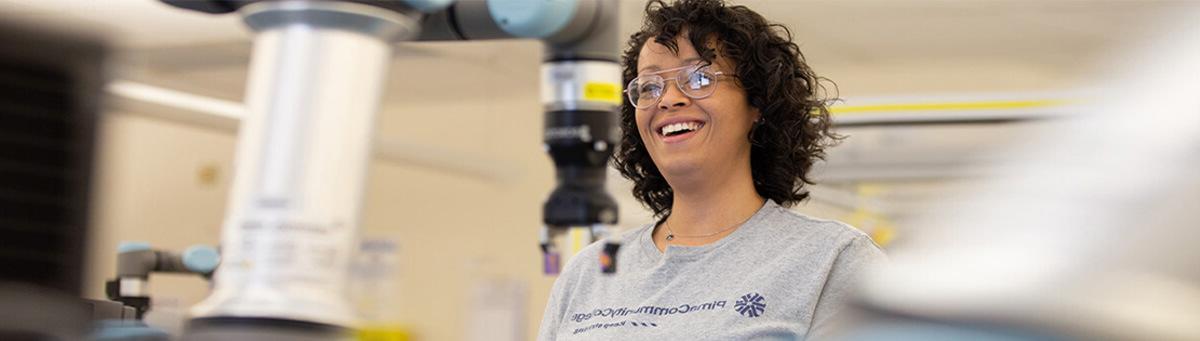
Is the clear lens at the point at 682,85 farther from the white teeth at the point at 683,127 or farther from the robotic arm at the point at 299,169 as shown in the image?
the robotic arm at the point at 299,169

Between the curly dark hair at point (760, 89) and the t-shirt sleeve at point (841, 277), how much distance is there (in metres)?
0.27

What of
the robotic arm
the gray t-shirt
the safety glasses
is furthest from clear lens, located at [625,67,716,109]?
the robotic arm

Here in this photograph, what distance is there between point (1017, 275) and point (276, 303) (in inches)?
16.4

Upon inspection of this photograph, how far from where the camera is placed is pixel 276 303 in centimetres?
78

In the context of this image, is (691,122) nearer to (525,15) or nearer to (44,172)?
(525,15)

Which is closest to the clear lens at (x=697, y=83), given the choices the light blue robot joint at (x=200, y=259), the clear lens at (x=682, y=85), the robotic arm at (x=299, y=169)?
the clear lens at (x=682, y=85)

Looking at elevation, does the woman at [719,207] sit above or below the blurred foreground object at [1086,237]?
above

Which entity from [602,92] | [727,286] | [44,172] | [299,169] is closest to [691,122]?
[727,286]

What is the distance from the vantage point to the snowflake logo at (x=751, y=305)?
1.73m

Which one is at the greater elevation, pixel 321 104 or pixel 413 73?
pixel 413 73

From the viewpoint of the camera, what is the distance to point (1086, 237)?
22.2 inches

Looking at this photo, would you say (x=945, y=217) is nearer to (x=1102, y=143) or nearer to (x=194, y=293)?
(x=1102, y=143)

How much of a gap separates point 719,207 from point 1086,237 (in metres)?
1.40

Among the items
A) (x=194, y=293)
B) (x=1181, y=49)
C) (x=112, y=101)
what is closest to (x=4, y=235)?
(x=112, y=101)
